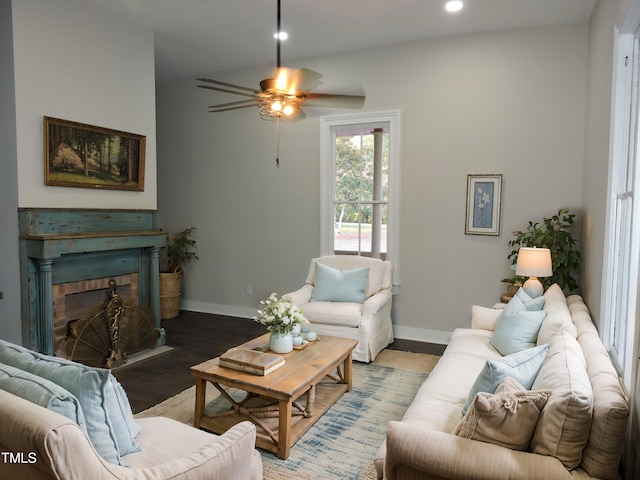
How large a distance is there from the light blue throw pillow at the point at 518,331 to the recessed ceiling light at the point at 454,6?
270 centimetres

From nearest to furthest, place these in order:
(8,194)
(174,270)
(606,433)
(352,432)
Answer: (606,433) < (352,432) < (8,194) < (174,270)

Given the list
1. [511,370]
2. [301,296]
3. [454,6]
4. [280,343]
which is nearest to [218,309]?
[301,296]

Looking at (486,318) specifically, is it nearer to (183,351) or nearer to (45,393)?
(183,351)

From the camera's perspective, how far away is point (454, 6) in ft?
12.6

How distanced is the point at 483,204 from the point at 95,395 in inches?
157

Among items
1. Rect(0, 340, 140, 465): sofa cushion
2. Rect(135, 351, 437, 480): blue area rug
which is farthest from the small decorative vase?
Rect(0, 340, 140, 465): sofa cushion

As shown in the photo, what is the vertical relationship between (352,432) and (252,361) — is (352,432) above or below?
below

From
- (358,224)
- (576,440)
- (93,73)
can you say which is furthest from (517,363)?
(93,73)

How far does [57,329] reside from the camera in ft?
12.2

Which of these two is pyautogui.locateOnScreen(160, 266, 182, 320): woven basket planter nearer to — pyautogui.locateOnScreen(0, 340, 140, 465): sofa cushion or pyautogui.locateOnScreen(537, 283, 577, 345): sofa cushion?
pyautogui.locateOnScreen(0, 340, 140, 465): sofa cushion

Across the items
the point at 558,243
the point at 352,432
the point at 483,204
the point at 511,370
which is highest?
the point at 483,204

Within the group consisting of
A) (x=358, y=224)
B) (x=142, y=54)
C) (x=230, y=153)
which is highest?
(x=142, y=54)

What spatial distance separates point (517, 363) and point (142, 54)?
4.43m

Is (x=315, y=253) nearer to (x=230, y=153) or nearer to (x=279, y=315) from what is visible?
(x=230, y=153)
